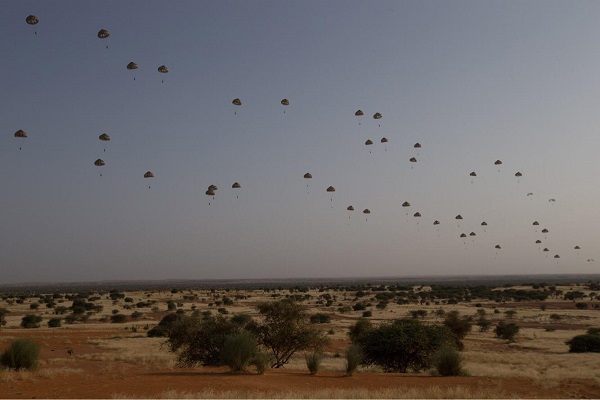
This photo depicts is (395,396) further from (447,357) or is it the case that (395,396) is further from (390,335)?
(390,335)

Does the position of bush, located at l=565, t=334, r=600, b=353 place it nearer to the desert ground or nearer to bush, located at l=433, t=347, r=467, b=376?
the desert ground

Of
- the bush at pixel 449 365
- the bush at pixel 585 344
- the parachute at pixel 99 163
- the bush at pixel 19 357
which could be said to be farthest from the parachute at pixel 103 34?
the bush at pixel 585 344

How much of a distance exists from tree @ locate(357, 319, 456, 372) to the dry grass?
14.1 meters

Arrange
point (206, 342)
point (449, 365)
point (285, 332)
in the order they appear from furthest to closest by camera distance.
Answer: point (285, 332), point (206, 342), point (449, 365)

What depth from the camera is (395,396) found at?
19.8 metres

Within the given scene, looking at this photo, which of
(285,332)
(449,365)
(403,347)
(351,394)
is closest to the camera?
(351,394)

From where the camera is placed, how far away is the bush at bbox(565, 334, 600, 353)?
153 feet

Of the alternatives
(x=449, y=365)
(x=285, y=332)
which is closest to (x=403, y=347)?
(x=449, y=365)

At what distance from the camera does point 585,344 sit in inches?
1847

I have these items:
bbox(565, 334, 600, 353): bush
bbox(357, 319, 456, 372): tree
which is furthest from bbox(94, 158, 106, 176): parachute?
bbox(565, 334, 600, 353): bush

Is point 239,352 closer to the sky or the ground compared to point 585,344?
closer to the sky

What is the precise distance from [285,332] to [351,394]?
13.5 metres

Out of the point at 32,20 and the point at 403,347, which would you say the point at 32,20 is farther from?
the point at 403,347

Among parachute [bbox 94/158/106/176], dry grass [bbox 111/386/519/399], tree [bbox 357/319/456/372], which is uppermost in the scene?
parachute [bbox 94/158/106/176]
